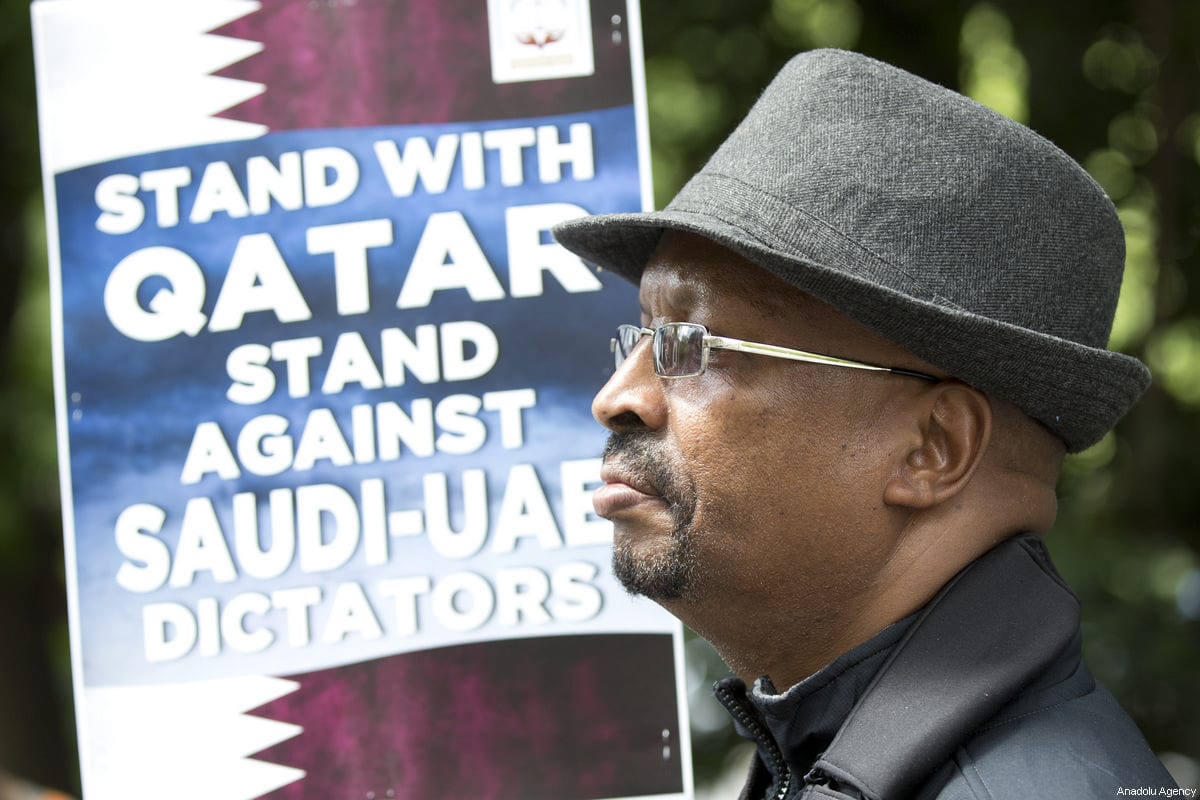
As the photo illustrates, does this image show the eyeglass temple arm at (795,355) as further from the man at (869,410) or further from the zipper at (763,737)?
the zipper at (763,737)

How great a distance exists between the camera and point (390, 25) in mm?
2393

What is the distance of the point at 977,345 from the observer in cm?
193

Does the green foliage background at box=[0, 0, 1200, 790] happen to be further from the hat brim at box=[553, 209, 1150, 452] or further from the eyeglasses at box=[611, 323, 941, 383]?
the eyeglasses at box=[611, 323, 941, 383]

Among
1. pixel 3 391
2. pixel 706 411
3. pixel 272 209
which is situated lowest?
pixel 3 391

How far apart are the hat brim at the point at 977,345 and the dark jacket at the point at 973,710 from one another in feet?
0.72

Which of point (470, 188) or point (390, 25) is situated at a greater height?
point (390, 25)

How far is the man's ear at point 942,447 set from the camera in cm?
204

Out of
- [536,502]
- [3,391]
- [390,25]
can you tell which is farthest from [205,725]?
[3,391]

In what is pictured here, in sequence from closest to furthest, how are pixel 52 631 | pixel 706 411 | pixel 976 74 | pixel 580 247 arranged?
pixel 706 411 < pixel 580 247 < pixel 976 74 < pixel 52 631

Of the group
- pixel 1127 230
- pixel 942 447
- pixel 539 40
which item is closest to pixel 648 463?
pixel 942 447

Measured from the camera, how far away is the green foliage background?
19.3 ft

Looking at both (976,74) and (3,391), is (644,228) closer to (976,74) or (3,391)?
(976,74)

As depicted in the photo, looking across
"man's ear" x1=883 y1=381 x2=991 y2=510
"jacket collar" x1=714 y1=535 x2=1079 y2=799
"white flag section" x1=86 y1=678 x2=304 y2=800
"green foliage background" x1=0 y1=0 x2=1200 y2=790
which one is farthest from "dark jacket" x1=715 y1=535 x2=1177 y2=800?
"green foliage background" x1=0 y1=0 x2=1200 y2=790

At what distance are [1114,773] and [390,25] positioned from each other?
1.64 meters
